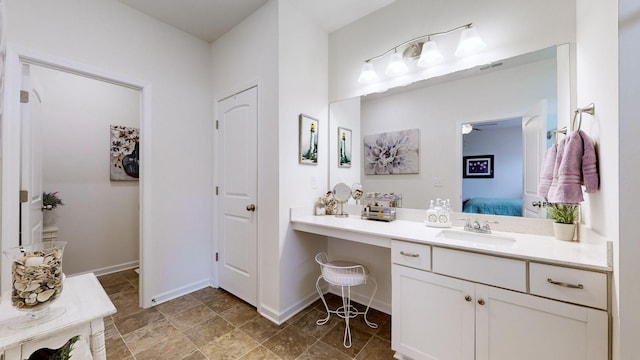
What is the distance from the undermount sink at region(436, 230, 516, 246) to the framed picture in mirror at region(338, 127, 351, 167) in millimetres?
1099

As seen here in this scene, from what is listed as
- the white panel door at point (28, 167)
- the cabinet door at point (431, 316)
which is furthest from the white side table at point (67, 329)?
the cabinet door at point (431, 316)

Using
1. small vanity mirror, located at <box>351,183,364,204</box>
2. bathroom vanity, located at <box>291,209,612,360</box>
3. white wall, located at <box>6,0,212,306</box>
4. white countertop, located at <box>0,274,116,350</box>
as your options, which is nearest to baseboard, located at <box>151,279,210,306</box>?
white wall, located at <box>6,0,212,306</box>

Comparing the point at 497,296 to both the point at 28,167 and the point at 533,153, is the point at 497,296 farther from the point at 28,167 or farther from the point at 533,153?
the point at 28,167

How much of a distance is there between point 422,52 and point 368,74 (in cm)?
48

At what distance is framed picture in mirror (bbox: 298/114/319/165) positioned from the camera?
88.7 inches

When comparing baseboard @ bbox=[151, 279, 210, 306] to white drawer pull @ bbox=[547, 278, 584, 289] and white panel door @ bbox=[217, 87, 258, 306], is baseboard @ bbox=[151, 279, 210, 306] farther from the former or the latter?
white drawer pull @ bbox=[547, 278, 584, 289]

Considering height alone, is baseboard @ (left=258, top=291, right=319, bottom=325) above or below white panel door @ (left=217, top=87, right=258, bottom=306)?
below

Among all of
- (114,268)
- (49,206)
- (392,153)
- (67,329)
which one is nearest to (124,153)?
(49,206)

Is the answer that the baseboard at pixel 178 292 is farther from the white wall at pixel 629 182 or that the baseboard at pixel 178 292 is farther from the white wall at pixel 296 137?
the white wall at pixel 629 182

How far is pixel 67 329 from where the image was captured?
82 cm

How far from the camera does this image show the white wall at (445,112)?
1.60 meters

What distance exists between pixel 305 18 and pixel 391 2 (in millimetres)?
783

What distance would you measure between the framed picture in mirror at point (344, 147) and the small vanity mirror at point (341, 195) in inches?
9.0

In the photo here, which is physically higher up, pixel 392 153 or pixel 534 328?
pixel 392 153
